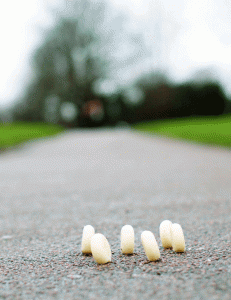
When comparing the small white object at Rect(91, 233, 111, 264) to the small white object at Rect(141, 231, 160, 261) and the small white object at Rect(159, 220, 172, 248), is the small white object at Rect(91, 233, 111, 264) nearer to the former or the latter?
the small white object at Rect(141, 231, 160, 261)

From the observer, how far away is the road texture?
4.32 ft

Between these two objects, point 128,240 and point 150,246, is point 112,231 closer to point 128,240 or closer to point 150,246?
point 128,240

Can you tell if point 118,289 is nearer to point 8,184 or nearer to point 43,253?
point 43,253

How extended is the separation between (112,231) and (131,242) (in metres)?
0.55

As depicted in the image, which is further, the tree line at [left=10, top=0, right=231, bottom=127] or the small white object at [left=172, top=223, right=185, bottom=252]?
the tree line at [left=10, top=0, right=231, bottom=127]

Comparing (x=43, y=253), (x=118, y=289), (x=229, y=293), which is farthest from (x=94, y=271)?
(x=229, y=293)

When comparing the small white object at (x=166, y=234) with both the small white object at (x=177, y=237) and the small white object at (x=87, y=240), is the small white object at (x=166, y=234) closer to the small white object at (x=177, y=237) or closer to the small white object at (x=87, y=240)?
the small white object at (x=177, y=237)

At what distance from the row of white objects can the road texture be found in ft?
0.11

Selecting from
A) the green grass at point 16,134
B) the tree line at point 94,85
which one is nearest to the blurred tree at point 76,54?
the tree line at point 94,85

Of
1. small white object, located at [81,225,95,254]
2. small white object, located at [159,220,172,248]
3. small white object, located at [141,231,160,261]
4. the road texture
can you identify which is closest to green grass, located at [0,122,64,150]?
the road texture

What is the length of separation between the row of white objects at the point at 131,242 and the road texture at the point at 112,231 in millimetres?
34

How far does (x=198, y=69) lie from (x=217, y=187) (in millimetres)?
28769

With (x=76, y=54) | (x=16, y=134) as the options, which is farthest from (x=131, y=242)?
(x=76, y=54)

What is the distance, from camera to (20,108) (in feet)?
115
